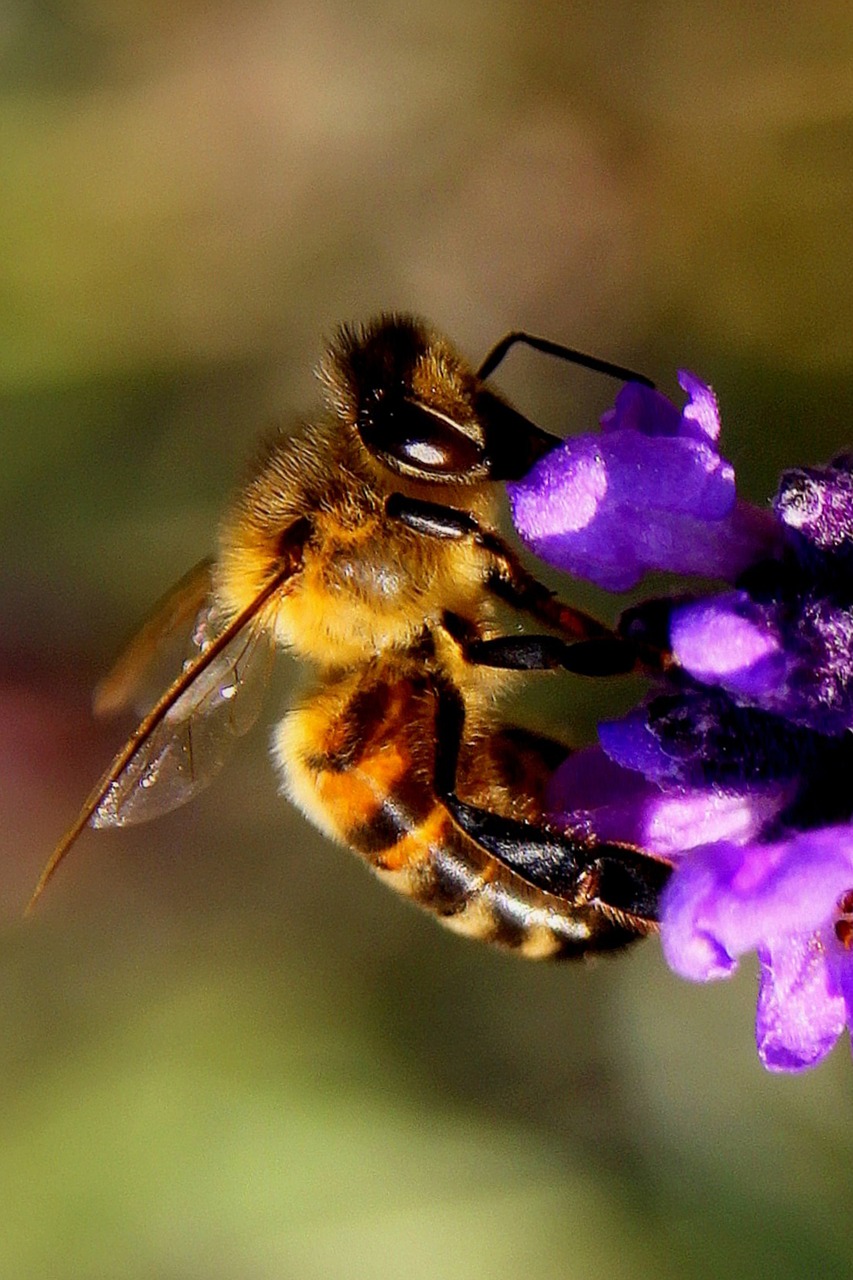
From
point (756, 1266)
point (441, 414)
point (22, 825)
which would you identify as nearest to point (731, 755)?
point (441, 414)

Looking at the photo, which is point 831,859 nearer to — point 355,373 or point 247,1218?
point 355,373

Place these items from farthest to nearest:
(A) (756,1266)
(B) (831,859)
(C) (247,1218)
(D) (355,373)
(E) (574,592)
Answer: (E) (574,592)
(C) (247,1218)
(A) (756,1266)
(D) (355,373)
(B) (831,859)

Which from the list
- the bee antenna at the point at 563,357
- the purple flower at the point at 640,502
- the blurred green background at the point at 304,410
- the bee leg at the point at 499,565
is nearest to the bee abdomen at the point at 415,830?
the bee leg at the point at 499,565

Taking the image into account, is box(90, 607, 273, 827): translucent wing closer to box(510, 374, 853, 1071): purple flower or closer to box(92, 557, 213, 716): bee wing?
box(92, 557, 213, 716): bee wing

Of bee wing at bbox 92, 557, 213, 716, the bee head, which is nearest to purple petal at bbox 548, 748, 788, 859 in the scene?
the bee head

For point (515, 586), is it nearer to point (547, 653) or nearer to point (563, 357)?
point (547, 653)
